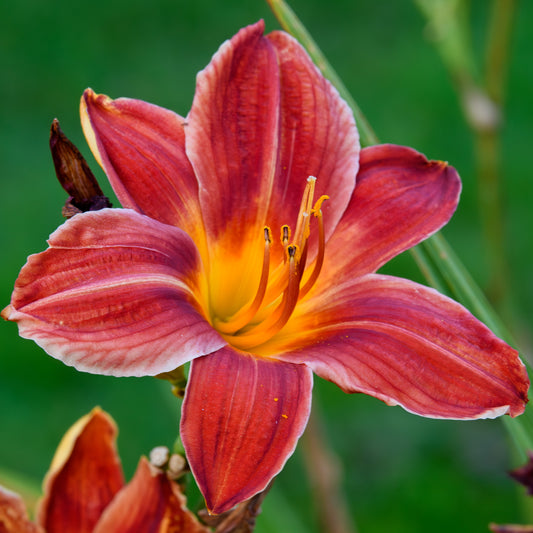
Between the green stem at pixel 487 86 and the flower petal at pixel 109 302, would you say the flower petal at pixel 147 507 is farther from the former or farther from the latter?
the green stem at pixel 487 86

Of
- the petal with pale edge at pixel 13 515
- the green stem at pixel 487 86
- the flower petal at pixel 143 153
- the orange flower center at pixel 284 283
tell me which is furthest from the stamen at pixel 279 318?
the green stem at pixel 487 86

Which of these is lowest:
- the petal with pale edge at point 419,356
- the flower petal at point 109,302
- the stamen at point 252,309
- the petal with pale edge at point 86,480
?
the petal with pale edge at point 86,480

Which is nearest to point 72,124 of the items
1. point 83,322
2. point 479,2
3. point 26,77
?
point 26,77

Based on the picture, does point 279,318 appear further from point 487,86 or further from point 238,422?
point 487,86

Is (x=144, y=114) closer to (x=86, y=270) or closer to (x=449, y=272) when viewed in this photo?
(x=86, y=270)

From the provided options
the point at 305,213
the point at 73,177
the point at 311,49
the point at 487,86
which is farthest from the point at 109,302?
the point at 487,86

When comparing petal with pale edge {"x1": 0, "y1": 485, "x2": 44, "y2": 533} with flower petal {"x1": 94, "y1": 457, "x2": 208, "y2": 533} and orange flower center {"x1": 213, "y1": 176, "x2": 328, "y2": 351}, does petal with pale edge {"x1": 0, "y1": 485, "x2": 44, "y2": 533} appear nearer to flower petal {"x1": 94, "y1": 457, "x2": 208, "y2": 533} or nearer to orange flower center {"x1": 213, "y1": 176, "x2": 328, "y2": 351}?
flower petal {"x1": 94, "y1": 457, "x2": 208, "y2": 533}

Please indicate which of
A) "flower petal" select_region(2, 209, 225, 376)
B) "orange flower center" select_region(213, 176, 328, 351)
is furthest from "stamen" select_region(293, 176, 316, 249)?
"flower petal" select_region(2, 209, 225, 376)

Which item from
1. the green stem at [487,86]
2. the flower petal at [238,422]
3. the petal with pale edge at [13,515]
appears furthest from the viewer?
the green stem at [487,86]
